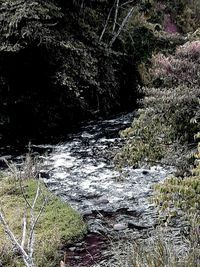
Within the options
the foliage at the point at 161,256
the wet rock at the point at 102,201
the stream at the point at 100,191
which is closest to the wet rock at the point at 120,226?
the stream at the point at 100,191

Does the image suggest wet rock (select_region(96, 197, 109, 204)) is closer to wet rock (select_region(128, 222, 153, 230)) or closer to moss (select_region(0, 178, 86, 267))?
moss (select_region(0, 178, 86, 267))

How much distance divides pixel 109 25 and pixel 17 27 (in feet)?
18.7

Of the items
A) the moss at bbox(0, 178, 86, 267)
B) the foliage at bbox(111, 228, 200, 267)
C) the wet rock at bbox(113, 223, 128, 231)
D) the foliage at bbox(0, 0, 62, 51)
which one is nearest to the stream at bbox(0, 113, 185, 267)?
the wet rock at bbox(113, 223, 128, 231)

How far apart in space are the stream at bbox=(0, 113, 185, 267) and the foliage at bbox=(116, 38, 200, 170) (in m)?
0.97

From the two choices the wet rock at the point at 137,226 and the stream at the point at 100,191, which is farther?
the wet rock at the point at 137,226

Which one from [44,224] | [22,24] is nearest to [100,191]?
[44,224]

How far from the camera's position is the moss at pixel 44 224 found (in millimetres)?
6192

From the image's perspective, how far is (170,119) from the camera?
6.45 m

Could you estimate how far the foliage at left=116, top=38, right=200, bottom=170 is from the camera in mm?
6336

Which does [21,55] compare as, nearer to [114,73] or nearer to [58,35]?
[58,35]

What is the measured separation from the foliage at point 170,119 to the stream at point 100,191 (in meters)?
0.97

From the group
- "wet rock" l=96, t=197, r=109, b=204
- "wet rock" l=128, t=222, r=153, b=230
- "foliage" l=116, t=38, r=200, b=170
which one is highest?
"foliage" l=116, t=38, r=200, b=170

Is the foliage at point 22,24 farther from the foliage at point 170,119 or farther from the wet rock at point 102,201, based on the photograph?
the foliage at point 170,119

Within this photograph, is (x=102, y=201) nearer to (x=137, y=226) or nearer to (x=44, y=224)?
(x=137, y=226)
